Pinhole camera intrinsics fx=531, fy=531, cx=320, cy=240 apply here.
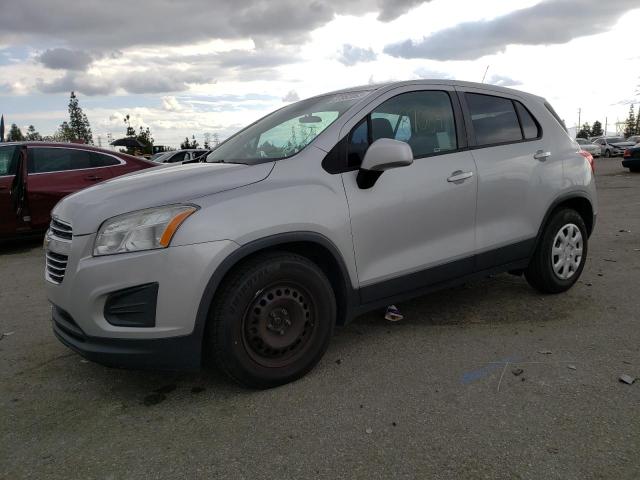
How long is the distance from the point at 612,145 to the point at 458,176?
126 feet

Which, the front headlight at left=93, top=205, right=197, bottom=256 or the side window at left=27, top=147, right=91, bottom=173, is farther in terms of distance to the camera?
the side window at left=27, top=147, right=91, bottom=173

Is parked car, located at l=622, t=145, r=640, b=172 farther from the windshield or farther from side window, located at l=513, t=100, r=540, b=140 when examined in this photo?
the windshield

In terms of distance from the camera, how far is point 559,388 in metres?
2.90

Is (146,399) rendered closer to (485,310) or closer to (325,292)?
(325,292)

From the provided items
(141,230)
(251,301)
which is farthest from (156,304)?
(251,301)

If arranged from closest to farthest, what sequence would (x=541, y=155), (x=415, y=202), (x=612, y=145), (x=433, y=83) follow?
(x=415, y=202) → (x=433, y=83) → (x=541, y=155) → (x=612, y=145)

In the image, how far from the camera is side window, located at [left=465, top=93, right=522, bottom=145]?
3.95 m

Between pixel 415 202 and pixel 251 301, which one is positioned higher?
pixel 415 202

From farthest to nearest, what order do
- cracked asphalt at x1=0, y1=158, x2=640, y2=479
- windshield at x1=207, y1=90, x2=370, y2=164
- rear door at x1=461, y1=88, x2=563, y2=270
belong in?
rear door at x1=461, y1=88, x2=563, y2=270, windshield at x1=207, y1=90, x2=370, y2=164, cracked asphalt at x1=0, y1=158, x2=640, y2=479

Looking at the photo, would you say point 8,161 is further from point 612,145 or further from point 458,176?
point 612,145

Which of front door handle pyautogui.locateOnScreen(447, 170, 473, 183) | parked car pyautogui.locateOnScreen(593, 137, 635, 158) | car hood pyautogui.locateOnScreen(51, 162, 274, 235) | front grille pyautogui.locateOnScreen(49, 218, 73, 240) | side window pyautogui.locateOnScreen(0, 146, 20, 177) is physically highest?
side window pyautogui.locateOnScreen(0, 146, 20, 177)

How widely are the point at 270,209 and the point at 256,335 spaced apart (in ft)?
2.25

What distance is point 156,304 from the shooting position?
2.62 m

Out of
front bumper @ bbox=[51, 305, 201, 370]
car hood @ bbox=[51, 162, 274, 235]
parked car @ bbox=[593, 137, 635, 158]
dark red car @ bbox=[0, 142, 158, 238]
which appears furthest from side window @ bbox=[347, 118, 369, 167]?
parked car @ bbox=[593, 137, 635, 158]
